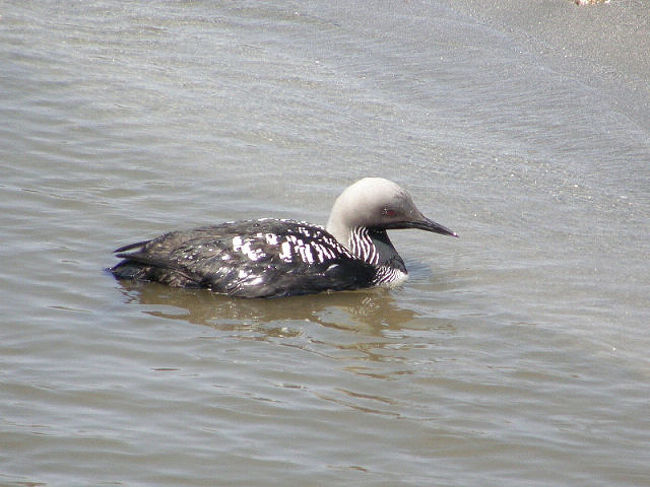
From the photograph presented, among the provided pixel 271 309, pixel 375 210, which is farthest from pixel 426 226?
pixel 271 309

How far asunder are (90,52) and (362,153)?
11.4ft

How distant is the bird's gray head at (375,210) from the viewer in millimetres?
6879

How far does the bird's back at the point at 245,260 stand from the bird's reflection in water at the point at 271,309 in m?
0.06

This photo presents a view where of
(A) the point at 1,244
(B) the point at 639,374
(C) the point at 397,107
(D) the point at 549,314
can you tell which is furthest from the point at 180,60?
(B) the point at 639,374

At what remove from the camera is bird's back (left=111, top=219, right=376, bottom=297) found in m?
6.50

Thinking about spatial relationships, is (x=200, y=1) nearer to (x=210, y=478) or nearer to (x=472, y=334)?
(x=472, y=334)

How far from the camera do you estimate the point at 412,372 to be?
552 cm

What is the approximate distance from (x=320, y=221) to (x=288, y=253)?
3.52 feet

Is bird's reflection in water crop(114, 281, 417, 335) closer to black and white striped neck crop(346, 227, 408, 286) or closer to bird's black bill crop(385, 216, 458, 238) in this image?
black and white striped neck crop(346, 227, 408, 286)

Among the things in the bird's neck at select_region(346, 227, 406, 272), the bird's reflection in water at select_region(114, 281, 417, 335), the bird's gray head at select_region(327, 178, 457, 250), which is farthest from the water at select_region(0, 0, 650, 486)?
the bird's gray head at select_region(327, 178, 457, 250)

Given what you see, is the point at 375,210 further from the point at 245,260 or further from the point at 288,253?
the point at 245,260

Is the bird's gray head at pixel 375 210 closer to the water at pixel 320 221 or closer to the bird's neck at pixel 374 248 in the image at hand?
the bird's neck at pixel 374 248

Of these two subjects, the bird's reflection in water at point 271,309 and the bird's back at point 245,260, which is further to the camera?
the bird's back at point 245,260

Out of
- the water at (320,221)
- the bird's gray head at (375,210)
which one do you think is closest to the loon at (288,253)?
the bird's gray head at (375,210)
